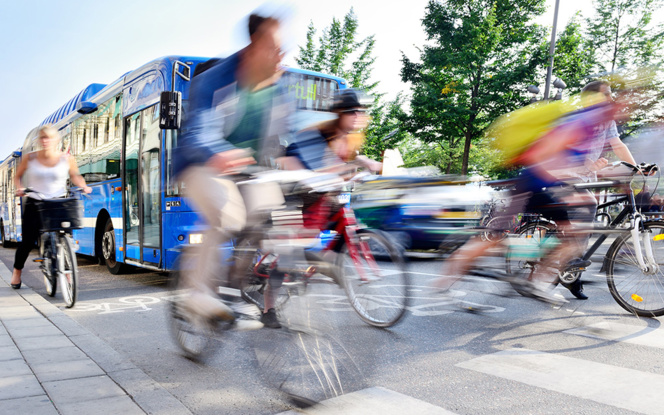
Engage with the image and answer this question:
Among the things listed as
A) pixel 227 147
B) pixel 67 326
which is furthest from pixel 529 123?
pixel 67 326

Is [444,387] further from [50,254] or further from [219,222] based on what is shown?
[50,254]

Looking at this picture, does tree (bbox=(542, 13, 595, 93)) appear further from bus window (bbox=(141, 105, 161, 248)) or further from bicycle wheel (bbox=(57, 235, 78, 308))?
bicycle wheel (bbox=(57, 235, 78, 308))

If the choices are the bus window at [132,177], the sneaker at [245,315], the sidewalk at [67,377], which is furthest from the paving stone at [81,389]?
the bus window at [132,177]

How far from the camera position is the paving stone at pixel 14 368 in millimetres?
3254

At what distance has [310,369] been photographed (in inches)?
138

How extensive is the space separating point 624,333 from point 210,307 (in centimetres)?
333

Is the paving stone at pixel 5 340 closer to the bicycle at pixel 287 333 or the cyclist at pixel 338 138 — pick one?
the bicycle at pixel 287 333

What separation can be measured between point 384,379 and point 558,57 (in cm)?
2416

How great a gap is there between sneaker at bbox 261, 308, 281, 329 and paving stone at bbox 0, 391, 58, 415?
45.3 inches

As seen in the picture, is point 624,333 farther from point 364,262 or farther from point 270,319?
point 270,319

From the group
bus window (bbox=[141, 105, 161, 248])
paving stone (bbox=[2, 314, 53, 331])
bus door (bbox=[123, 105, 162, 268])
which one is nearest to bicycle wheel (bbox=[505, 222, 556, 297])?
paving stone (bbox=[2, 314, 53, 331])

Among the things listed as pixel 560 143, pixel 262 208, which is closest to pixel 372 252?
pixel 262 208

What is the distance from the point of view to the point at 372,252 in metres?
4.20

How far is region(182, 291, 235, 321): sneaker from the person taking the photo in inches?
123
